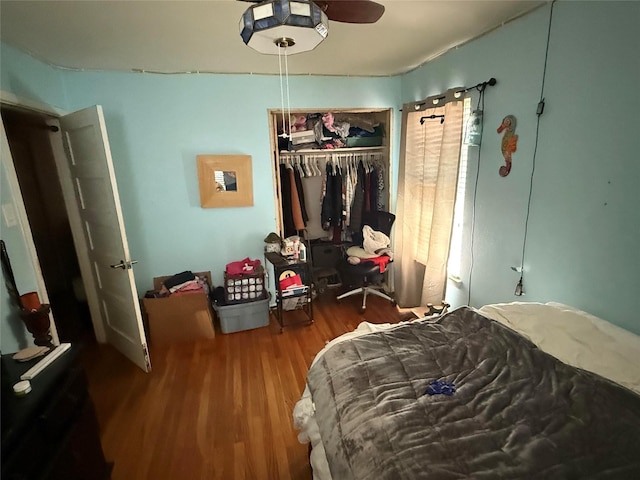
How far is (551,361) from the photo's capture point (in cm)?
135

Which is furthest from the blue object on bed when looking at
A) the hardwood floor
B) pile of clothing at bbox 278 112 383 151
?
pile of clothing at bbox 278 112 383 151

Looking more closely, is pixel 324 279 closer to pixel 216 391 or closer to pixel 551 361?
pixel 216 391

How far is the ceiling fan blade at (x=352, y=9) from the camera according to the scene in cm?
134

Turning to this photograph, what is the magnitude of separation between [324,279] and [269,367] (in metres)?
1.54

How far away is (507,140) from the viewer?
6.78ft

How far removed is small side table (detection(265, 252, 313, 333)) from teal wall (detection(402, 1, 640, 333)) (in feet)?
5.13

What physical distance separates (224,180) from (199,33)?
4.23ft

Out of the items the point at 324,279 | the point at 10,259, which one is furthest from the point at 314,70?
the point at 10,259

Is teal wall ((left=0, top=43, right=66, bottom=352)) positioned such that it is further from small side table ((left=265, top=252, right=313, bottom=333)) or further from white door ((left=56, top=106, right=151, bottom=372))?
small side table ((left=265, top=252, right=313, bottom=333))

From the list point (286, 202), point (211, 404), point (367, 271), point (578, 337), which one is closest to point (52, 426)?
point (211, 404)

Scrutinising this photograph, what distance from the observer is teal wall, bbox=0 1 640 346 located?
1.52 meters

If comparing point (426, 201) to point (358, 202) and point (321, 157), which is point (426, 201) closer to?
point (358, 202)

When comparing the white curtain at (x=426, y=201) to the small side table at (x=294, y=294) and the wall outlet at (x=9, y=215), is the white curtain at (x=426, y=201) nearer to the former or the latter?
the small side table at (x=294, y=294)

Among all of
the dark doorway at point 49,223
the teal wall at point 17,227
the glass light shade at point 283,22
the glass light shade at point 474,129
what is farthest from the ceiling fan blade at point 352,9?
the dark doorway at point 49,223
